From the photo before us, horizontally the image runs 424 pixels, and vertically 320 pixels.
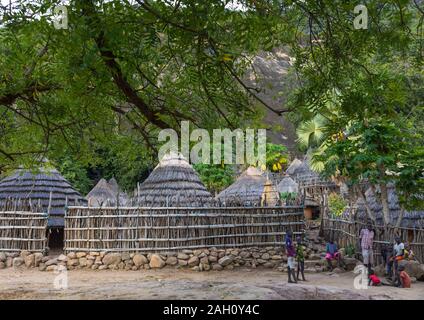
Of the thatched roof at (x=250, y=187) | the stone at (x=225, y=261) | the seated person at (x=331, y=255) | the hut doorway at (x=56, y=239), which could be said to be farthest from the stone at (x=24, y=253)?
the thatched roof at (x=250, y=187)

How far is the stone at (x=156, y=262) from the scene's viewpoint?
37.8 feet

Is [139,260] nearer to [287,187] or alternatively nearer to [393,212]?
[393,212]

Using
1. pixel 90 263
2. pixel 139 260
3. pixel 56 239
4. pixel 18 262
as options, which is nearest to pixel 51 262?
pixel 18 262

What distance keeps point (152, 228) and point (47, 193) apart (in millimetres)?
4790

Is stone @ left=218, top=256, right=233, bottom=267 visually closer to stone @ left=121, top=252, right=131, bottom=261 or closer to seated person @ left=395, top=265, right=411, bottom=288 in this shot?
stone @ left=121, top=252, right=131, bottom=261

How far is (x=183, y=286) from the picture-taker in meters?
9.13

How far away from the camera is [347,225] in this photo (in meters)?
13.0

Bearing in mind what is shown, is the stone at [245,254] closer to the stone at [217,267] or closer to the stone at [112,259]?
the stone at [217,267]

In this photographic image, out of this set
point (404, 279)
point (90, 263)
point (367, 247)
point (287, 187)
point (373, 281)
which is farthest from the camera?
point (287, 187)

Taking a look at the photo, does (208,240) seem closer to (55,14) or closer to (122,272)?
(122,272)

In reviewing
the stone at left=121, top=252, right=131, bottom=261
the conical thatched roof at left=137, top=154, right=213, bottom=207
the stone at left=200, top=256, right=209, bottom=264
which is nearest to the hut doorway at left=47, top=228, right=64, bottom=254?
the conical thatched roof at left=137, top=154, right=213, bottom=207
